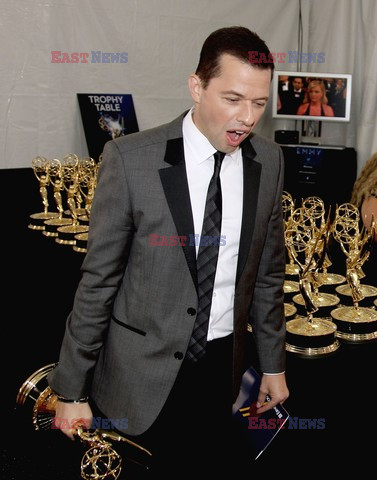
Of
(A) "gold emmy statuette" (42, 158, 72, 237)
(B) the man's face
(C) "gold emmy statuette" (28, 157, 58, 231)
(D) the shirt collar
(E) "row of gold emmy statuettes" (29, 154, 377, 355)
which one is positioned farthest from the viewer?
(C) "gold emmy statuette" (28, 157, 58, 231)

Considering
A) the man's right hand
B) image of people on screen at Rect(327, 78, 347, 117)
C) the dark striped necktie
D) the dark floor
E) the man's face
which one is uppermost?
image of people on screen at Rect(327, 78, 347, 117)

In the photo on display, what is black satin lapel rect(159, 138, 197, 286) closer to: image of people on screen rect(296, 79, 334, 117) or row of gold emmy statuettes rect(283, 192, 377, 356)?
row of gold emmy statuettes rect(283, 192, 377, 356)

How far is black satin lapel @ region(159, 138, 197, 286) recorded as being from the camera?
116 cm

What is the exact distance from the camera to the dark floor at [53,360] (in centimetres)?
146

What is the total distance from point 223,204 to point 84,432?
1.80 feet

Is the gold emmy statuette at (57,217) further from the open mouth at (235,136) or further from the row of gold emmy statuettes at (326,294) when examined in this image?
the open mouth at (235,136)

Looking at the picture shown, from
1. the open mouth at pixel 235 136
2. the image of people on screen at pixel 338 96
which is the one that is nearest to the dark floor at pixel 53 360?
the open mouth at pixel 235 136

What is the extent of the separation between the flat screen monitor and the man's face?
3.78m

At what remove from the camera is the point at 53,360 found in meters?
2.45

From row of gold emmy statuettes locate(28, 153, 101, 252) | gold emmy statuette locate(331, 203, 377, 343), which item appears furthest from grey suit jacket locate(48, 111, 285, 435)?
row of gold emmy statuettes locate(28, 153, 101, 252)

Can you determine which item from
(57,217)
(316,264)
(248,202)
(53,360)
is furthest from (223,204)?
(57,217)

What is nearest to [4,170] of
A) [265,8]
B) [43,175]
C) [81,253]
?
[43,175]

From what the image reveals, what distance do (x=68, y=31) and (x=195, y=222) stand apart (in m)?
3.40

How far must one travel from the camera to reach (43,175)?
3.23m
